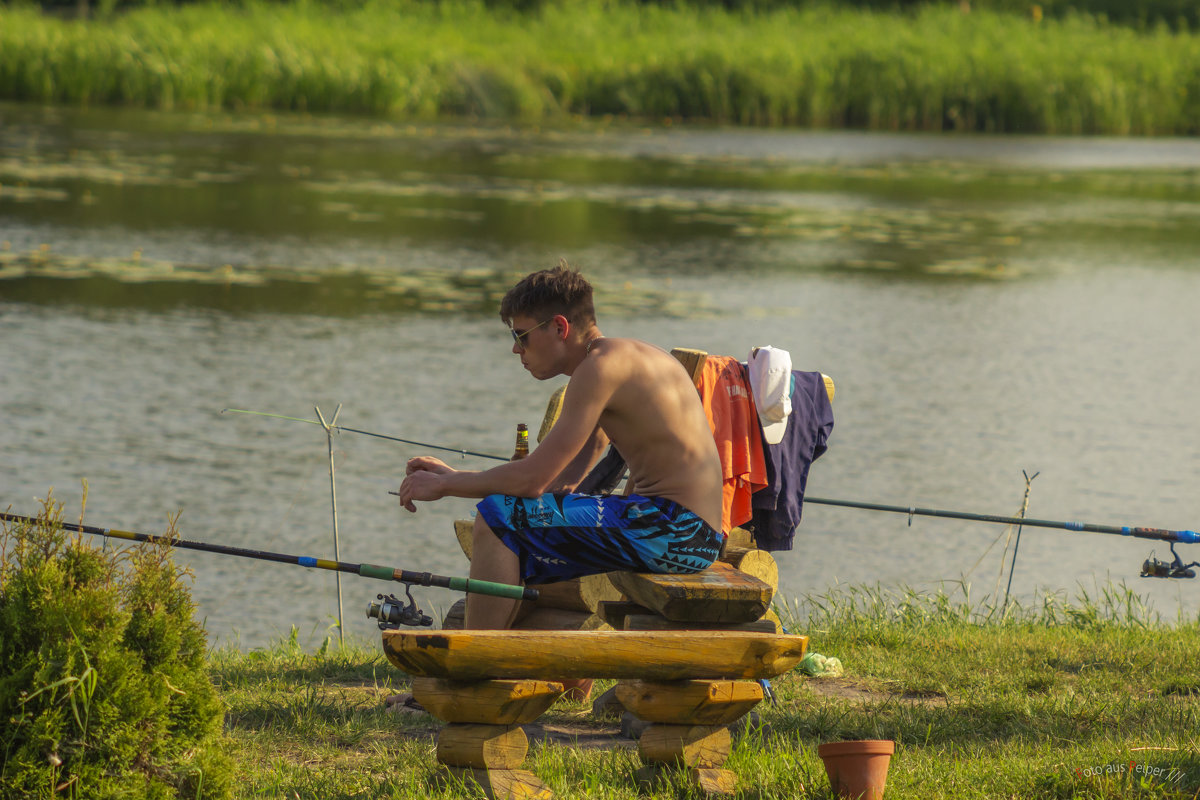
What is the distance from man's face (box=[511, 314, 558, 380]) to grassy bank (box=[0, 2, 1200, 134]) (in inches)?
1073

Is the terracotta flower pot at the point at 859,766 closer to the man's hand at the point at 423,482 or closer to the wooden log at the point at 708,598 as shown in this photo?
the wooden log at the point at 708,598

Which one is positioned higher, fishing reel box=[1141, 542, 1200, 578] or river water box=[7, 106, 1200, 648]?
fishing reel box=[1141, 542, 1200, 578]

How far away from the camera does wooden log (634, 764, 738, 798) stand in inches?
157

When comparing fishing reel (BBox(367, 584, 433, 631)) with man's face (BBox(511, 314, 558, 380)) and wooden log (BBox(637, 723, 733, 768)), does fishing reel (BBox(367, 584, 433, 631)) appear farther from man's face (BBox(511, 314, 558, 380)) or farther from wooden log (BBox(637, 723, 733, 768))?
wooden log (BBox(637, 723, 733, 768))

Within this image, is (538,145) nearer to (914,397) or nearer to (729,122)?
(729,122)

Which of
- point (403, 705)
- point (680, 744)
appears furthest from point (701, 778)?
point (403, 705)

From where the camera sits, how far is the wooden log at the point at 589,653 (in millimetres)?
3785

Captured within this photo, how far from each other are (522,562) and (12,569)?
146cm

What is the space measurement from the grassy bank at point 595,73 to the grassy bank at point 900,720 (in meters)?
26.5

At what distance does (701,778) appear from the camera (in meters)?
4.02

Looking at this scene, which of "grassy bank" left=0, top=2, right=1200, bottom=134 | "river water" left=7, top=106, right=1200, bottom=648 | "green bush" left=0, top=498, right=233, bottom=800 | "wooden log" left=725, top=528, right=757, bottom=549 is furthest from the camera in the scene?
"grassy bank" left=0, top=2, right=1200, bottom=134

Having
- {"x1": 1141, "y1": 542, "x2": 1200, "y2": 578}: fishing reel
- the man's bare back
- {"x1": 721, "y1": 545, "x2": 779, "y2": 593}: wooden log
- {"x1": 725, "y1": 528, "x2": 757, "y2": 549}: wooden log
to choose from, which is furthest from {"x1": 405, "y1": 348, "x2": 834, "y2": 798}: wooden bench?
{"x1": 1141, "y1": 542, "x2": 1200, "y2": 578}: fishing reel

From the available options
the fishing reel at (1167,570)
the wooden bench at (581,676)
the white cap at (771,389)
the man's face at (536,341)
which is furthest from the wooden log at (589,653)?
the fishing reel at (1167,570)

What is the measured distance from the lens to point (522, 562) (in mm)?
4504
